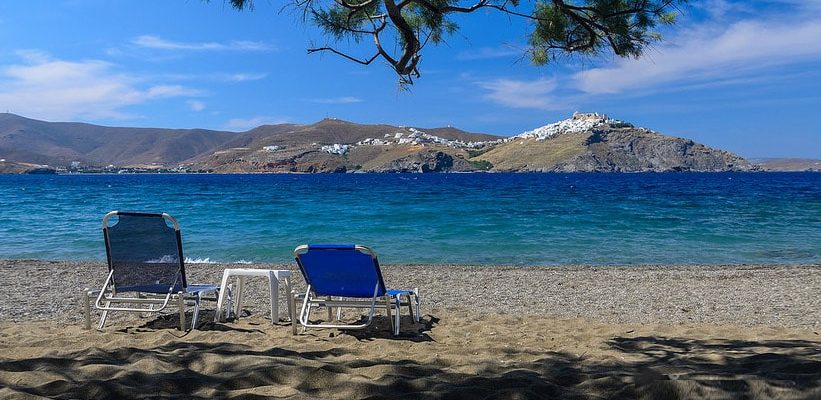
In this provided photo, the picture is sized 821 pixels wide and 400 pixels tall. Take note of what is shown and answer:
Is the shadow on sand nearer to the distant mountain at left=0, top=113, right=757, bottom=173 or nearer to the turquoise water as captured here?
the turquoise water

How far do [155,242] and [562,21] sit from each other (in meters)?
3.94

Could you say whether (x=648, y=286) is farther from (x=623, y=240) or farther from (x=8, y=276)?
(x=8, y=276)

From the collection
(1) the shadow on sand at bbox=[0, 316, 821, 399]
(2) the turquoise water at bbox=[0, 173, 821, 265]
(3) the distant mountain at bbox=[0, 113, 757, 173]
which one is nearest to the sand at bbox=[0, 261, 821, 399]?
(1) the shadow on sand at bbox=[0, 316, 821, 399]

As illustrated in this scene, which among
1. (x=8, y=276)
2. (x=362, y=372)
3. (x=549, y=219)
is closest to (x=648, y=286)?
(x=362, y=372)

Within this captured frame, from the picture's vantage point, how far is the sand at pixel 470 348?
3.02 m

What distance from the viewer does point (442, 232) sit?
722 inches

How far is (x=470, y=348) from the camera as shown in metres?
4.41

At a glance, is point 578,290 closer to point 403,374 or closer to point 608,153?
point 403,374

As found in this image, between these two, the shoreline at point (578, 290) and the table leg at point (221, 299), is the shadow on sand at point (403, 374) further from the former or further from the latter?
the shoreline at point (578, 290)

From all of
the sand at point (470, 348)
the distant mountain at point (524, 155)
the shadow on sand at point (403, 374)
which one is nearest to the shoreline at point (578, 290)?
the sand at point (470, 348)

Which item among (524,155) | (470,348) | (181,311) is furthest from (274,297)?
(524,155)

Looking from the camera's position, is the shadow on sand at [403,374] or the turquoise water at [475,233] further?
the turquoise water at [475,233]

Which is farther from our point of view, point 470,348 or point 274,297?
point 274,297

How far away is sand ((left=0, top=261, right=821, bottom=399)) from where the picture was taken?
3.02m
